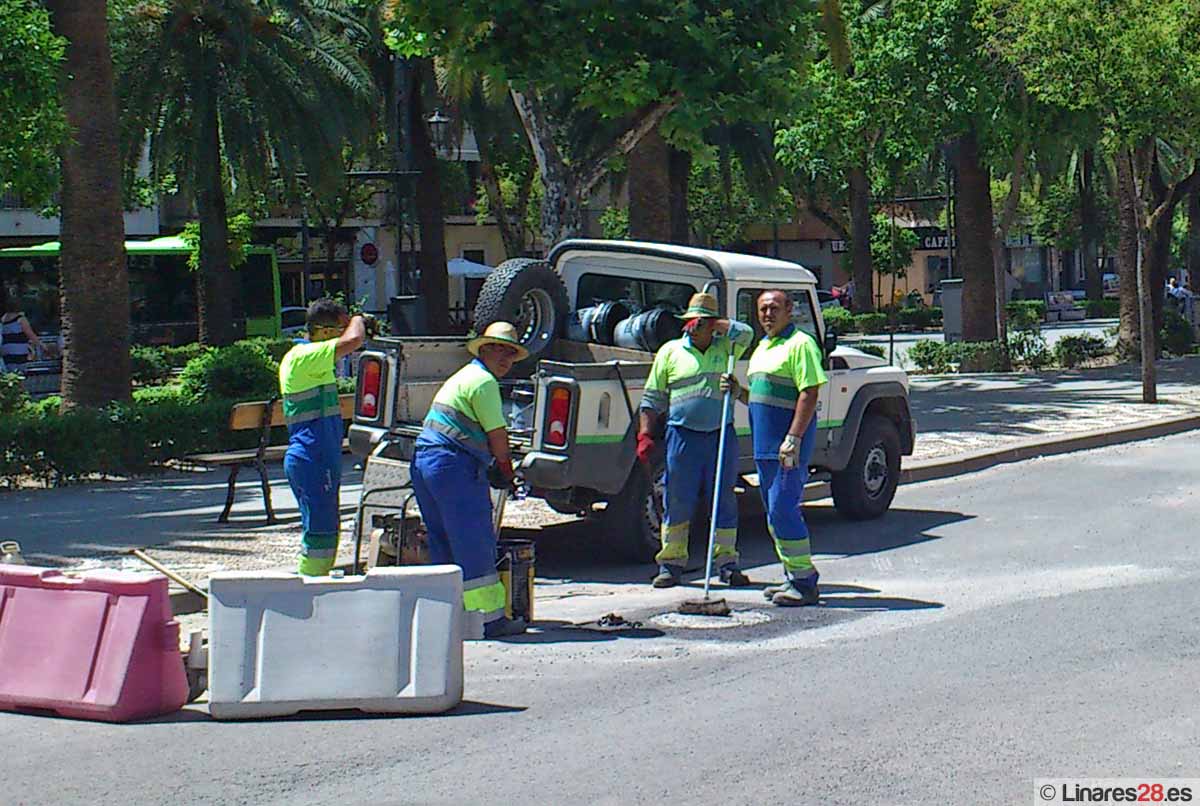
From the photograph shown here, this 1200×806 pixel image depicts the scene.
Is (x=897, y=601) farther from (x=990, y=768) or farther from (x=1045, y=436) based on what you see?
(x=1045, y=436)

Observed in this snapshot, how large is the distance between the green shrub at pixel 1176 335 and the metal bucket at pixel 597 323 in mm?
21256

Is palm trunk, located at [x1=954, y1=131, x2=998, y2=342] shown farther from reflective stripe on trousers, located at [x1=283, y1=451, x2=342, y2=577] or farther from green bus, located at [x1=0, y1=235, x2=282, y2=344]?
green bus, located at [x1=0, y1=235, x2=282, y2=344]

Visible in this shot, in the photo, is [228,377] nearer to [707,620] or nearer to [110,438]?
[110,438]

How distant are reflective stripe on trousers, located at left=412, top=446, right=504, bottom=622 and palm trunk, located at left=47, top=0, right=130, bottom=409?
10.3 meters

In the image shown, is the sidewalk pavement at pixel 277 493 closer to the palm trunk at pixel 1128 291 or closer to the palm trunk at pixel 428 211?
the palm trunk at pixel 1128 291

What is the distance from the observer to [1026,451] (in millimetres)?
17141

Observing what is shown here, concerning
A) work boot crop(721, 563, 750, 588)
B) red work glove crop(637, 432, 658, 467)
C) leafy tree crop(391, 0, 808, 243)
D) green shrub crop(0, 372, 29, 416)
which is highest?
leafy tree crop(391, 0, 808, 243)

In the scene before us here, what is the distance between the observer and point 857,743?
6.44m

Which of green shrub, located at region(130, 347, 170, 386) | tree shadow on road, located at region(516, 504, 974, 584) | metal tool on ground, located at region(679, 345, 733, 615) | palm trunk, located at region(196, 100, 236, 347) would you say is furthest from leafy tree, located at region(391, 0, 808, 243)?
green shrub, located at region(130, 347, 170, 386)

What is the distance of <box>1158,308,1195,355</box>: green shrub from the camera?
31.0 m

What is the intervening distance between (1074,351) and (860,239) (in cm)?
2642

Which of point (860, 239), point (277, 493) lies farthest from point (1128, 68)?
point (860, 239)

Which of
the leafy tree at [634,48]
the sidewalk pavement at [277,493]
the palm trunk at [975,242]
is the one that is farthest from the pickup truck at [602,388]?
the palm trunk at [975,242]

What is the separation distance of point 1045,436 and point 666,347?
8.89m
